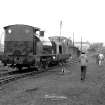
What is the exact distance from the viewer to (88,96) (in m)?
9.35

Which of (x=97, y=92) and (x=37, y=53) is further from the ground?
(x=37, y=53)

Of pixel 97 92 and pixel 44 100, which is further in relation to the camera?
pixel 97 92

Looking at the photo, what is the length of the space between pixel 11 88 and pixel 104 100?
466 centimetres

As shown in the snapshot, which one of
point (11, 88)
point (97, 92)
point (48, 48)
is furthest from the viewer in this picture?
point (48, 48)

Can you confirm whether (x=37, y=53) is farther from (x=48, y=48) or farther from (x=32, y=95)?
(x=32, y=95)

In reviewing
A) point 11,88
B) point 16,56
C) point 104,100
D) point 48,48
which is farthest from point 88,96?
point 48,48

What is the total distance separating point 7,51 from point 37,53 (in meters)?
2.34

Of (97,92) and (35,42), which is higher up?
(35,42)

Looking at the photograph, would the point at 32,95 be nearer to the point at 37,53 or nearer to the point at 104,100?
the point at 104,100

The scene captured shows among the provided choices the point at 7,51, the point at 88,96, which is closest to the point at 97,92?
the point at 88,96

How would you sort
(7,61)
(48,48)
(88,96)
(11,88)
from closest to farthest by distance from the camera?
(88,96) < (11,88) < (7,61) < (48,48)

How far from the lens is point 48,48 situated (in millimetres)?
22781

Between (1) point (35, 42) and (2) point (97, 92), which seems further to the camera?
(1) point (35, 42)

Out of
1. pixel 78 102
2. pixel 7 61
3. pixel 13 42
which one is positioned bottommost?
pixel 78 102
